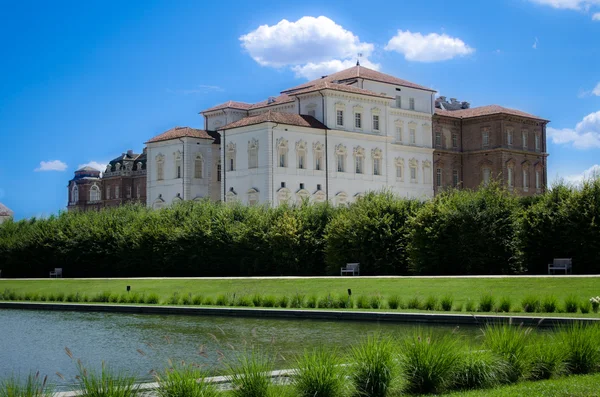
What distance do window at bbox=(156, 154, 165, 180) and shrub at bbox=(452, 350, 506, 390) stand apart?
6568cm

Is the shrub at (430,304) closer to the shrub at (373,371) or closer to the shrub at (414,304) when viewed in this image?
the shrub at (414,304)

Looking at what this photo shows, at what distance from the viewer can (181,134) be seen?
7425 centimetres

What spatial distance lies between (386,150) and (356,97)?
6087 mm

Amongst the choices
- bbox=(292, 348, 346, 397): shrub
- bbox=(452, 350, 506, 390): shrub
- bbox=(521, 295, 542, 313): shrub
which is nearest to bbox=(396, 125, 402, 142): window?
bbox=(521, 295, 542, 313): shrub

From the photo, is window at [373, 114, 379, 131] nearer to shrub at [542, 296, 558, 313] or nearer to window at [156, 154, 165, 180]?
window at [156, 154, 165, 180]

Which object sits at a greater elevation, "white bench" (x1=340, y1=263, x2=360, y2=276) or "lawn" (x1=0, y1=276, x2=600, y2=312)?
"white bench" (x1=340, y1=263, x2=360, y2=276)

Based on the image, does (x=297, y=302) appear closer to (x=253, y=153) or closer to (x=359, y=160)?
(x=253, y=153)

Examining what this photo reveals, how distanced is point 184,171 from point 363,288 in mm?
45522

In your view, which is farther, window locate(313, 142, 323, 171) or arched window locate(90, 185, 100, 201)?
arched window locate(90, 185, 100, 201)

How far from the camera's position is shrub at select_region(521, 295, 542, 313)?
22.0m

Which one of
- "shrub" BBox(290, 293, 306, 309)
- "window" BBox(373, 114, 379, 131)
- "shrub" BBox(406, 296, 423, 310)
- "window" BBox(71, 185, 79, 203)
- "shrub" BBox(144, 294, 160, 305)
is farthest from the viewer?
"window" BBox(71, 185, 79, 203)

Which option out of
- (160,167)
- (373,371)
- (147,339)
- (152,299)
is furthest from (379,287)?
(160,167)

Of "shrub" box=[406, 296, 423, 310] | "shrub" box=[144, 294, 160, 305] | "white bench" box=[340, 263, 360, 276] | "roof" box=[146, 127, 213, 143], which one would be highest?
"roof" box=[146, 127, 213, 143]

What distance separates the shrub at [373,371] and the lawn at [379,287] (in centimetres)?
1263
